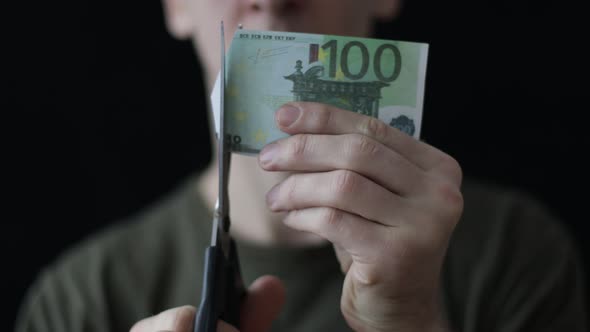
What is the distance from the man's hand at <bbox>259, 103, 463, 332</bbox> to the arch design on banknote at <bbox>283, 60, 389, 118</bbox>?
0.06m

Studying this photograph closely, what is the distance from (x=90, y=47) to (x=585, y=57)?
4.65 feet

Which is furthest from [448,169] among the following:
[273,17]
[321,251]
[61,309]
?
[61,309]

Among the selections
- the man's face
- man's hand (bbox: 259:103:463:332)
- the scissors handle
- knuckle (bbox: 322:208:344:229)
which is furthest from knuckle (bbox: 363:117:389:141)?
the man's face

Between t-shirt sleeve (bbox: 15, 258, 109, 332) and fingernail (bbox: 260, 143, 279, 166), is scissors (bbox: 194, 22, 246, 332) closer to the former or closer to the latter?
fingernail (bbox: 260, 143, 279, 166)

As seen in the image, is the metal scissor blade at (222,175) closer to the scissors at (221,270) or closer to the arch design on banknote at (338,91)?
the scissors at (221,270)

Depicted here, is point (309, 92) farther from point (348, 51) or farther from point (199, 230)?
point (199, 230)

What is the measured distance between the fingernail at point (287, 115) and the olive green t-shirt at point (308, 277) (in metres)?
0.64

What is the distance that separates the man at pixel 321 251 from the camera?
855 millimetres

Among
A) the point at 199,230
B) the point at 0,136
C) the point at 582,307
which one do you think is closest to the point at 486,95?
the point at 582,307

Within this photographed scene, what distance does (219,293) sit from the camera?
32.2 inches

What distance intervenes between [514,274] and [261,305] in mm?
753

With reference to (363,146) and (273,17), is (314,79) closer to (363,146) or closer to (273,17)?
(363,146)

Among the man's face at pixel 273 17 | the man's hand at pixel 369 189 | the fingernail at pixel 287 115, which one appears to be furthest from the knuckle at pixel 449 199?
the man's face at pixel 273 17

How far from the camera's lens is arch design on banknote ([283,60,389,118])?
91 cm
